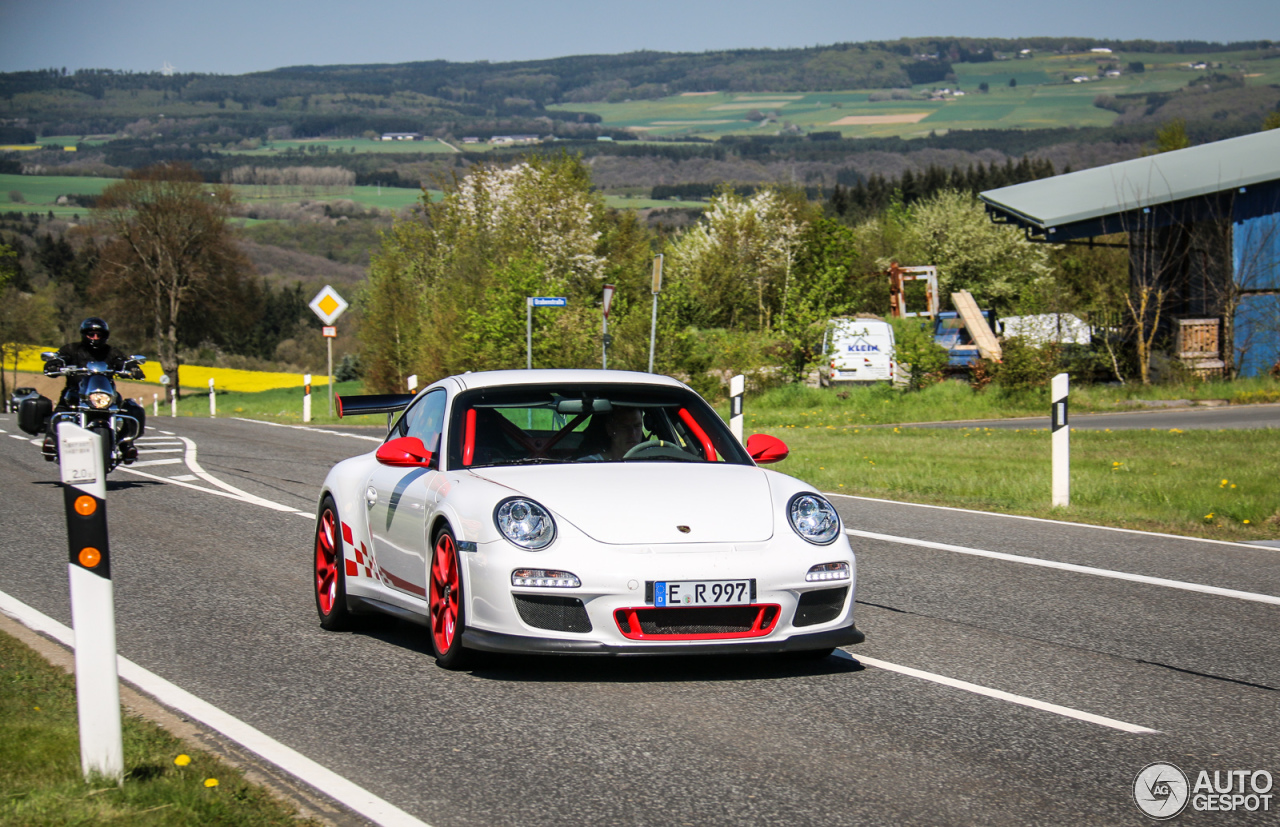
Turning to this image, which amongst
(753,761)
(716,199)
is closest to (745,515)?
(753,761)

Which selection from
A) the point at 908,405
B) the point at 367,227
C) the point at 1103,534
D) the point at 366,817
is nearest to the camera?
the point at 366,817

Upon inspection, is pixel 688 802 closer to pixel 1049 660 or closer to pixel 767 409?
pixel 1049 660

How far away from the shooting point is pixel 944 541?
1093cm

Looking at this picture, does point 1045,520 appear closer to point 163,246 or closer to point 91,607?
point 91,607

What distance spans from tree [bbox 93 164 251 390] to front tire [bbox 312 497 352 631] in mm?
74600

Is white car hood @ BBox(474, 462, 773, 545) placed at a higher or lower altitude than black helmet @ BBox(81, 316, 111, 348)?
lower

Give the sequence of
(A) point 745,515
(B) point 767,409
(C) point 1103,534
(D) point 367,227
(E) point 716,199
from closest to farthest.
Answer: (A) point 745,515, (C) point 1103,534, (B) point 767,409, (E) point 716,199, (D) point 367,227

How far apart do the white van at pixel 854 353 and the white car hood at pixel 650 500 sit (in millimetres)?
28329

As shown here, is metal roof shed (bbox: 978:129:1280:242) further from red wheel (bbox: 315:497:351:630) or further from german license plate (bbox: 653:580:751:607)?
german license plate (bbox: 653:580:751:607)

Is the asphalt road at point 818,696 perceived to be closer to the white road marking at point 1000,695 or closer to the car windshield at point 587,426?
the white road marking at point 1000,695

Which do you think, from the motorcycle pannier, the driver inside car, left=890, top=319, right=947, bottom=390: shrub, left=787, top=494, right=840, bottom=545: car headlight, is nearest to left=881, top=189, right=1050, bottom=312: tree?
left=890, top=319, right=947, bottom=390: shrub

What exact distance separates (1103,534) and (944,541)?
4.76 feet

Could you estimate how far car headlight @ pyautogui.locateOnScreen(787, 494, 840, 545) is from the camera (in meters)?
6.11

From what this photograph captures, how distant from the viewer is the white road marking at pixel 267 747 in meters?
4.25
